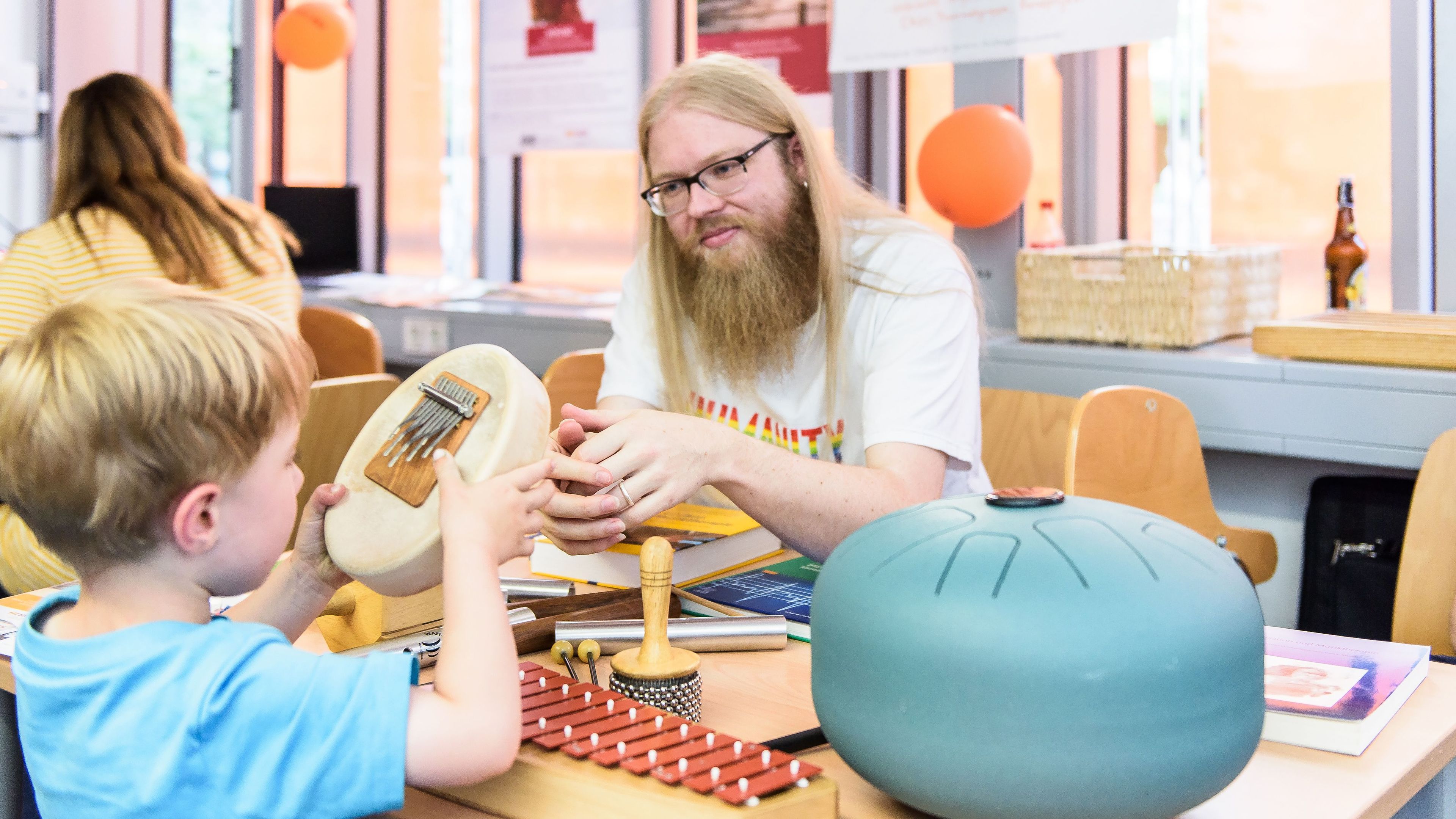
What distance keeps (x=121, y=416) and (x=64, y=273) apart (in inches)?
70.1

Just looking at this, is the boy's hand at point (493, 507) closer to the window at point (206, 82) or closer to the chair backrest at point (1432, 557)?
the chair backrest at point (1432, 557)

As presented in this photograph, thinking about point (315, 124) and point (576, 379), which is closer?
point (576, 379)

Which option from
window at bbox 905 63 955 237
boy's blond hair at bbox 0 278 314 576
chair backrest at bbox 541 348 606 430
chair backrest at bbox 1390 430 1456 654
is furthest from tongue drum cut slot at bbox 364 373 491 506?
window at bbox 905 63 955 237

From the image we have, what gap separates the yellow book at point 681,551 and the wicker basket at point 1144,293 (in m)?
1.36

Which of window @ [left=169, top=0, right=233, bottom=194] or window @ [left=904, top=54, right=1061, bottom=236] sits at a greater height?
window @ [left=169, top=0, right=233, bottom=194]

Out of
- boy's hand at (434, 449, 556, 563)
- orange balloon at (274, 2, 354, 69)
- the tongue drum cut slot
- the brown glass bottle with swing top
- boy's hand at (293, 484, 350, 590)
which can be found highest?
orange balloon at (274, 2, 354, 69)

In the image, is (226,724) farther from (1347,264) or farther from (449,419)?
(1347,264)

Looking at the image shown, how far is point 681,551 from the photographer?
1410mm

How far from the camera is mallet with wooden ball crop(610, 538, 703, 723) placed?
3.28ft

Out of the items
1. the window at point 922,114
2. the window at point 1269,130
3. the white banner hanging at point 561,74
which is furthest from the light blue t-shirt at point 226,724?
the white banner hanging at point 561,74

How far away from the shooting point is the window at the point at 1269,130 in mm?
2777

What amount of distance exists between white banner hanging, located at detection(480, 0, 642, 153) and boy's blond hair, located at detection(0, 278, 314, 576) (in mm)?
3294

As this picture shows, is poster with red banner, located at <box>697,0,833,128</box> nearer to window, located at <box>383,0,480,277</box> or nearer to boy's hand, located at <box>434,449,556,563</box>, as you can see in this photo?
window, located at <box>383,0,480,277</box>

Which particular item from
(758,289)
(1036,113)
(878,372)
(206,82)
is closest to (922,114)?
(1036,113)
